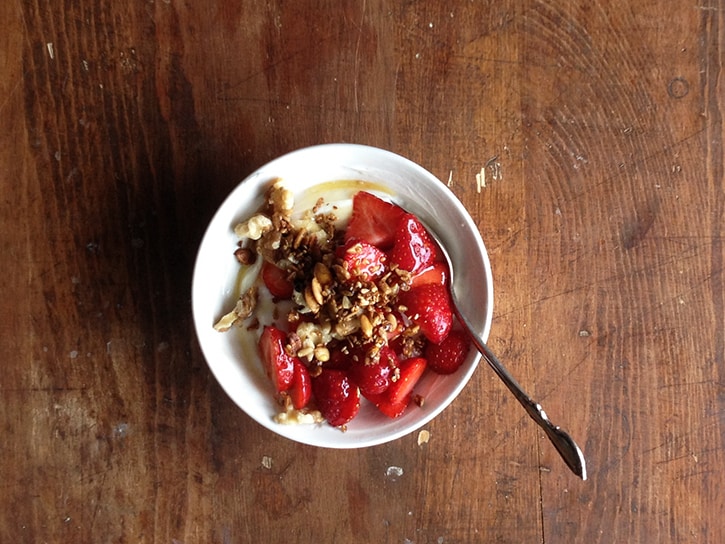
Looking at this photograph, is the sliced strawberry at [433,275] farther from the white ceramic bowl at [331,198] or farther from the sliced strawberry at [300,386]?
the sliced strawberry at [300,386]

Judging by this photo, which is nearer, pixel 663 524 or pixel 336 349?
pixel 336 349

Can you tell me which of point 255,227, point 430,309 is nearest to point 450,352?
point 430,309

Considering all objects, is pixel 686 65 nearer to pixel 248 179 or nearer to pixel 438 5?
pixel 438 5

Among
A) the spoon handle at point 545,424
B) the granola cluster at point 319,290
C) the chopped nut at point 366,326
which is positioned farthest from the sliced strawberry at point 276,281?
the spoon handle at point 545,424

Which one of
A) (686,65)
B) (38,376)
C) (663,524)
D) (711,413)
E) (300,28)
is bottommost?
(663,524)

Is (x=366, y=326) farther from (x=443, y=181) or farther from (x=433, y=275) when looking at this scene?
(x=443, y=181)

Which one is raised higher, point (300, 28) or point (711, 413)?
point (300, 28)

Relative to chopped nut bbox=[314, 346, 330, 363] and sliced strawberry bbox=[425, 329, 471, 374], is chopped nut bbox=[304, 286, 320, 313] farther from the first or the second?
sliced strawberry bbox=[425, 329, 471, 374]

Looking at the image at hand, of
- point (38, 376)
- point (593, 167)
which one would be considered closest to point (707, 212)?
point (593, 167)
